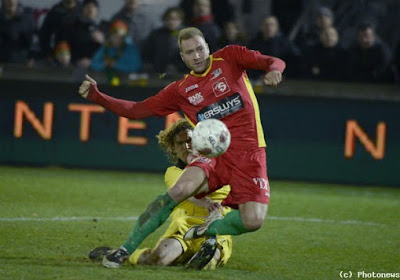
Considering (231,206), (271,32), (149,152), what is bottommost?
(149,152)

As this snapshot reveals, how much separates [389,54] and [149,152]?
3.97m

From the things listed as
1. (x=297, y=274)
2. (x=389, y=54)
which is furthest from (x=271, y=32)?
(x=297, y=274)

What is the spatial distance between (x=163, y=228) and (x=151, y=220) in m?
2.47

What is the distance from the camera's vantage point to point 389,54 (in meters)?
13.5

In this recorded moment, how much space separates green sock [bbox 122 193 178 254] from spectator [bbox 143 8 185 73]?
A: 741 centimetres

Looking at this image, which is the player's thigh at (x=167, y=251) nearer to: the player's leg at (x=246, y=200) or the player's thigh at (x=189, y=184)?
the player's leg at (x=246, y=200)

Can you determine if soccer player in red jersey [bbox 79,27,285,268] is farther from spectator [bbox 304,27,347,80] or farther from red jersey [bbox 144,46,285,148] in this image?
spectator [bbox 304,27,347,80]

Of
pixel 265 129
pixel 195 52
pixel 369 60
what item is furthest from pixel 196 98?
pixel 369 60

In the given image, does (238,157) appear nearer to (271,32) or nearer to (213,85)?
(213,85)

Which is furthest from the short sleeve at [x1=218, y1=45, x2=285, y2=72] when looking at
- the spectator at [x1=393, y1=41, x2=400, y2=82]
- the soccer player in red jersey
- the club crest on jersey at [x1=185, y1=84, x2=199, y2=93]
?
the spectator at [x1=393, y1=41, x2=400, y2=82]

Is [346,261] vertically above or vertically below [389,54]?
below

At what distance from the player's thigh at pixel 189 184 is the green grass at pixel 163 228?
21.8 inches

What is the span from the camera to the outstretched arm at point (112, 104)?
7086mm

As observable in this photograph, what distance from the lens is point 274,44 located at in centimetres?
1344
